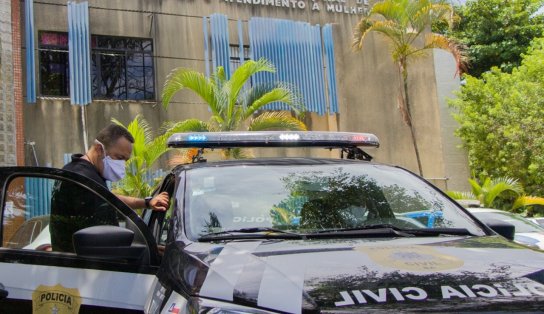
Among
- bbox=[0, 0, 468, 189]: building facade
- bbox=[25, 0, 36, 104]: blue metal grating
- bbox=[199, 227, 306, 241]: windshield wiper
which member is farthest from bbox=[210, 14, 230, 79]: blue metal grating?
bbox=[199, 227, 306, 241]: windshield wiper

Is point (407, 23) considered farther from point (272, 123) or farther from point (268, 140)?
point (268, 140)

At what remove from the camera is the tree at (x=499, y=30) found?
22.4 m

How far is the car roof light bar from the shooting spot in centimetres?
400

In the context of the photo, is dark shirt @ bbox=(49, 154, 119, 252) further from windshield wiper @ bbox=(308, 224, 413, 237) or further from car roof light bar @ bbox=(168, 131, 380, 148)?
windshield wiper @ bbox=(308, 224, 413, 237)

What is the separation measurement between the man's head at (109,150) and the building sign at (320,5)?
38.3 ft

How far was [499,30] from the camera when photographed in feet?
75.0

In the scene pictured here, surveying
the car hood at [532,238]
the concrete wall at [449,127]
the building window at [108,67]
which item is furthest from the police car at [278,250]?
the concrete wall at [449,127]

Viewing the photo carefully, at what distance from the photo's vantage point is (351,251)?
2.30m

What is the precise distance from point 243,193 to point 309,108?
1240 centimetres

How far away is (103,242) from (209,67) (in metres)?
12.4

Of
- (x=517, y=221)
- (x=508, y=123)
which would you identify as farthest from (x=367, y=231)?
(x=508, y=123)

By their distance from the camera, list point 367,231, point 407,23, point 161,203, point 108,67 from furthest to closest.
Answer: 1. point 407,23
2. point 108,67
3. point 161,203
4. point 367,231

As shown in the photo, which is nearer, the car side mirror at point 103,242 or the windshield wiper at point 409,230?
the car side mirror at point 103,242

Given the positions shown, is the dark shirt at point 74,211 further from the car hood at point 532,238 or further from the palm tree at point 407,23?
the palm tree at point 407,23
